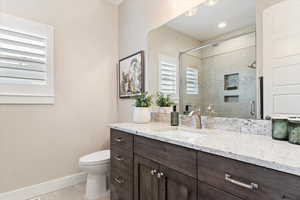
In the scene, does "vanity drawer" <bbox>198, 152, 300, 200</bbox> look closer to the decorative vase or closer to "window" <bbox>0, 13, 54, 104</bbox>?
the decorative vase

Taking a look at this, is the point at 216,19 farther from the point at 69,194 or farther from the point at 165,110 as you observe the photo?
the point at 69,194

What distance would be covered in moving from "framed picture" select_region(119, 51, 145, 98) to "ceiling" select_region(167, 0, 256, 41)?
0.65 m

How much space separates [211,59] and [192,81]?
0.92ft

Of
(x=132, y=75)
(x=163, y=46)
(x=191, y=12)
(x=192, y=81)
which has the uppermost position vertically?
(x=191, y=12)

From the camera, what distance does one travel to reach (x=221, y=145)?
0.90 m

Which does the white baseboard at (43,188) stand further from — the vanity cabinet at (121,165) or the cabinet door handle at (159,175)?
the cabinet door handle at (159,175)

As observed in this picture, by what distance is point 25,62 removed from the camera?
78.2 inches

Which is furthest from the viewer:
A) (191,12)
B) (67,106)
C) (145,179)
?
(67,106)

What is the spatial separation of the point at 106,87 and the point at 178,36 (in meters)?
1.35

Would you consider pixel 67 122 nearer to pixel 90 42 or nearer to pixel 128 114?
pixel 128 114

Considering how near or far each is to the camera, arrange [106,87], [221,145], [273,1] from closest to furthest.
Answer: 1. [221,145]
2. [273,1]
3. [106,87]

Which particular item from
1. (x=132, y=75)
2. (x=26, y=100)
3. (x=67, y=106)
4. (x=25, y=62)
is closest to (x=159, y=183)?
(x=132, y=75)

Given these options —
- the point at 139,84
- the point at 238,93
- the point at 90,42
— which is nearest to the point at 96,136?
the point at 139,84

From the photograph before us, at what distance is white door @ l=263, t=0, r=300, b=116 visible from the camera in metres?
1.05
